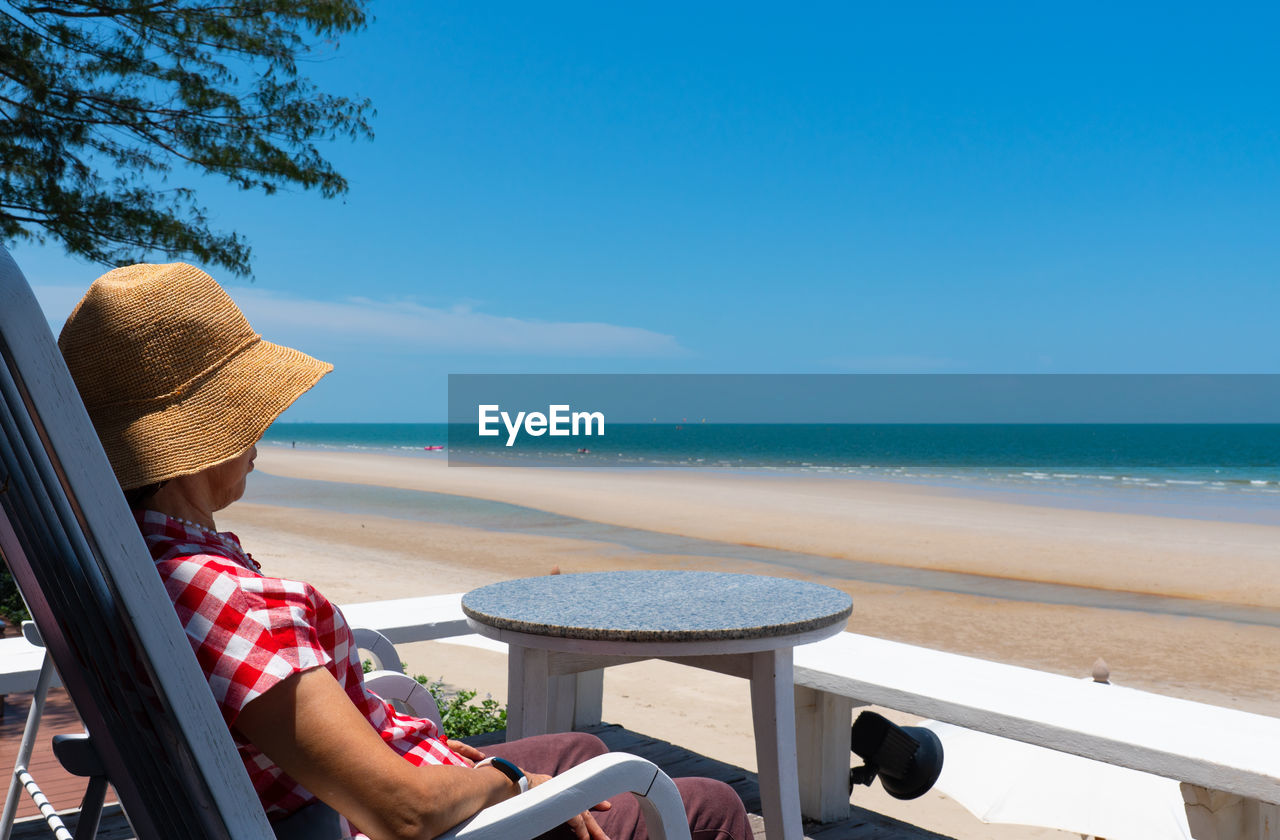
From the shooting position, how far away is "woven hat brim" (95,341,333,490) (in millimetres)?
1208

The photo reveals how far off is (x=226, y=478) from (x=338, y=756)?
1.36 ft

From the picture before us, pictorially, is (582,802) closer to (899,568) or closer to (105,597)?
(105,597)

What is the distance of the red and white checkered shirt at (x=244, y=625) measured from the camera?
3.63 feet

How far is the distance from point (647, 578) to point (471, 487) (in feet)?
94.8

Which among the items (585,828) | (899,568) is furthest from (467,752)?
(899,568)

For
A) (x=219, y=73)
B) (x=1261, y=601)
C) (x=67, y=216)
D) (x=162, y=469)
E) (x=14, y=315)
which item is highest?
(x=219, y=73)

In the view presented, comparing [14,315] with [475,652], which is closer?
[14,315]

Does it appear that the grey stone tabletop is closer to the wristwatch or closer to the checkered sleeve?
the wristwatch

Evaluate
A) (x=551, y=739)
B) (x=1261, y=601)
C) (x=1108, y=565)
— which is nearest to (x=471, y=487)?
(x=1108, y=565)

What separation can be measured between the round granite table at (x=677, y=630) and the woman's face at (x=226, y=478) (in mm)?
922

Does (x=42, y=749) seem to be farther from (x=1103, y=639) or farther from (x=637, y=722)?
(x=1103, y=639)

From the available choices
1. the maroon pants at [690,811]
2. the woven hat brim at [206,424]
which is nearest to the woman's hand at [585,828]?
the maroon pants at [690,811]

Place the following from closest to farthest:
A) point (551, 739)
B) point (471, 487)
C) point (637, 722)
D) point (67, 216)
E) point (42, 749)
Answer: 1. point (551, 739)
2. point (42, 749)
3. point (637, 722)
4. point (67, 216)
5. point (471, 487)

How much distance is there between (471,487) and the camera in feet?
102
